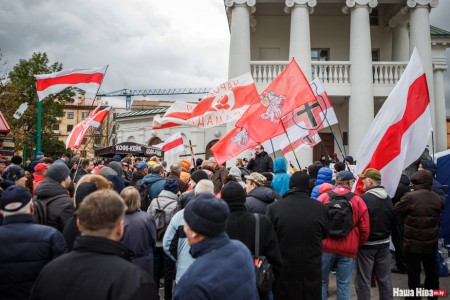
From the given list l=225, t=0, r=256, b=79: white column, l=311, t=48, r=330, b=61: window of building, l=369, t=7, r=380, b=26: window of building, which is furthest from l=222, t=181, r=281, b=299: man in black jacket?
l=369, t=7, r=380, b=26: window of building

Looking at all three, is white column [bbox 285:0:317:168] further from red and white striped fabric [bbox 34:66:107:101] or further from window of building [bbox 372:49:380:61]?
red and white striped fabric [bbox 34:66:107:101]

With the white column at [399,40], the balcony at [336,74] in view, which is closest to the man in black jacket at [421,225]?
the balcony at [336,74]

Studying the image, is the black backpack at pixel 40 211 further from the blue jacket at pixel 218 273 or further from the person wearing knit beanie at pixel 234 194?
the blue jacket at pixel 218 273

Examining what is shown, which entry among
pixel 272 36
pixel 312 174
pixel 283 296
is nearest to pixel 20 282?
pixel 283 296

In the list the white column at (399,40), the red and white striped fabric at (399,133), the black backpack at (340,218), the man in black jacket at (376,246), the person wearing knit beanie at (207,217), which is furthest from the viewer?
the white column at (399,40)

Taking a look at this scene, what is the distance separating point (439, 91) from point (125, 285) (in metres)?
26.4

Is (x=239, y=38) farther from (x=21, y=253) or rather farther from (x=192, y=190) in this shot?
(x=21, y=253)

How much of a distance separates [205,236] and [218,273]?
26cm

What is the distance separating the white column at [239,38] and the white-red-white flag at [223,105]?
9754 millimetres

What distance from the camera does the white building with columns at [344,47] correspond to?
2067 centimetres

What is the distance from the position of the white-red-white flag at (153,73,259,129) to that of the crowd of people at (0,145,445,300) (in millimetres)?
2988

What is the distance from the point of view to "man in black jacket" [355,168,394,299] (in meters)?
6.12

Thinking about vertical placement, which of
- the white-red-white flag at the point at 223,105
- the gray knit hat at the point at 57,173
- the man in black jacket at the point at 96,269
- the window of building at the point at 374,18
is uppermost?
the window of building at the point at 374,18

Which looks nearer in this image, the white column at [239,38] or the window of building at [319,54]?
the white column at [239,38]
